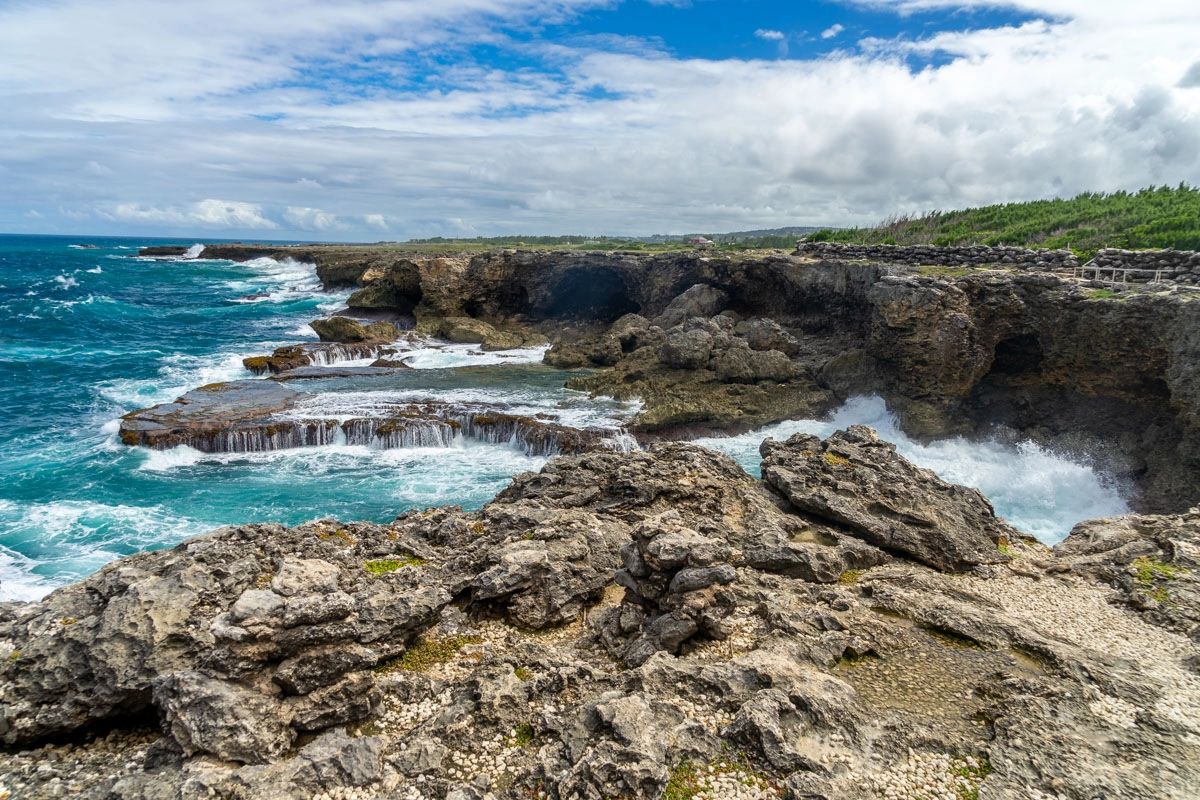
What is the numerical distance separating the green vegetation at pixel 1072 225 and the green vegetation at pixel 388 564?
104ft

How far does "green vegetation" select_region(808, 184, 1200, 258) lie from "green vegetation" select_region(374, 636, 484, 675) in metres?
32.1

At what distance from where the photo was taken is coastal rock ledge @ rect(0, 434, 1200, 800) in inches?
281

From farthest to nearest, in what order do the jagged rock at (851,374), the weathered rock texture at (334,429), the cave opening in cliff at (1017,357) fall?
the jagged rock at (851,374) < the cave opening in cliff at (1017,357) < the weathered rock texture at (334,429)

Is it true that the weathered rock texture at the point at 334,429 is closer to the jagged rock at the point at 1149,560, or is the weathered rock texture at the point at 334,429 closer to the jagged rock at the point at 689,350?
the jagged rock at the point at 689,350

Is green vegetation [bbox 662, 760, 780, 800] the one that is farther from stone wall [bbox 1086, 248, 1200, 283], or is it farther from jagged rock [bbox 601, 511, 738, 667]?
stone wall [bbox 1086, 248, 1200, 283]

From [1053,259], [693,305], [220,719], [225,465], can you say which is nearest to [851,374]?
[1053,259]

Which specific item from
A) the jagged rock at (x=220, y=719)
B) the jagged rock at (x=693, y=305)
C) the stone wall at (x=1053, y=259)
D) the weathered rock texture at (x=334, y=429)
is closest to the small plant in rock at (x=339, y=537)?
the jagged rock at (x=220, y=719)

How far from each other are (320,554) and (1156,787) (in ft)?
39.6

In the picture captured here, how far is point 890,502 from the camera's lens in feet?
46.2

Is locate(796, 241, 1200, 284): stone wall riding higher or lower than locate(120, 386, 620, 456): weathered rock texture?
higher

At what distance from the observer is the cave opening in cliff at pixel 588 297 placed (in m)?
50.2

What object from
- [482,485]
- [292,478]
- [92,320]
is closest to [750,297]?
[482,485]

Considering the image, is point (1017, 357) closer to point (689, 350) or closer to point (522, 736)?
point (689, 350)

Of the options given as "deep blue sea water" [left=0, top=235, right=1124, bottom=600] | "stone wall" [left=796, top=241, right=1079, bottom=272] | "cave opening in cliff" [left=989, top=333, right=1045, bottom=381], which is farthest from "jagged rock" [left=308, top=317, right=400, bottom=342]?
"cave opening in cliff" [left=989, top=333, right=1045, bottom=381]
